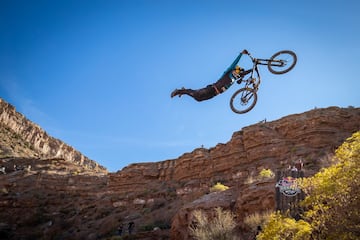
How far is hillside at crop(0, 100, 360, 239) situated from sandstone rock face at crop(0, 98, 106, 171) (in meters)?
28.3

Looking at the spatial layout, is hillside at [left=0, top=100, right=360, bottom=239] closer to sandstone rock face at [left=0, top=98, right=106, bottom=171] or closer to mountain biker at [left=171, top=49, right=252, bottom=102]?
mountain biker at [left=171, top=49, right=252, bottom=102]

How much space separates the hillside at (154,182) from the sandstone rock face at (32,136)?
28.3 meters

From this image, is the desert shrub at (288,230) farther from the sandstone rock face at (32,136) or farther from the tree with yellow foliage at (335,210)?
the sandstone rock face at (32,136)

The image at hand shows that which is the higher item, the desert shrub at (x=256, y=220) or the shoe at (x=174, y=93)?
the shoe at (x=174, y=93)

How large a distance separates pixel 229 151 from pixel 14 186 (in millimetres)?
33618

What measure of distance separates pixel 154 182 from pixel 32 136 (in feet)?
176

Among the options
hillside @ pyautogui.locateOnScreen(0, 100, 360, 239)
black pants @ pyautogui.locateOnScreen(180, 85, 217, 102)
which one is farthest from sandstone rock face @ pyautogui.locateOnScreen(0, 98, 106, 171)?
black pants @ pyautogui.locateOnScreen(180, 85, 217, 102)

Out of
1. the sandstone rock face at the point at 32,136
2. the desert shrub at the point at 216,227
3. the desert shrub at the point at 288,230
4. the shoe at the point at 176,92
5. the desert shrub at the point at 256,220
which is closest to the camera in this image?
the desert shrub at the point at 288,230

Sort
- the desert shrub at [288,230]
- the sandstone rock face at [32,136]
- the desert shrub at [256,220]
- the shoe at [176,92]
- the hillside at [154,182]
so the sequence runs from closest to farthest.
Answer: the desert shrub at [288,230] → the shoe at [176,92] → the desert shrub at [256,220] → the hillside at [154,182] → the sandstone rock face at [32,136]

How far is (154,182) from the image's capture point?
49.0 metres

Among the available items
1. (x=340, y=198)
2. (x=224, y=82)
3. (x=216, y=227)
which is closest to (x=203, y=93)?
(x=224, y=82)

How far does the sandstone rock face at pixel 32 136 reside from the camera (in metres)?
85.4

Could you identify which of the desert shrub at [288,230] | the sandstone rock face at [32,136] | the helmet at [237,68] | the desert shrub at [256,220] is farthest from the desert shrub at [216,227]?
the sandstone rock face at [32,136]

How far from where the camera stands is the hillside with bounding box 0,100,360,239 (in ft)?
120
